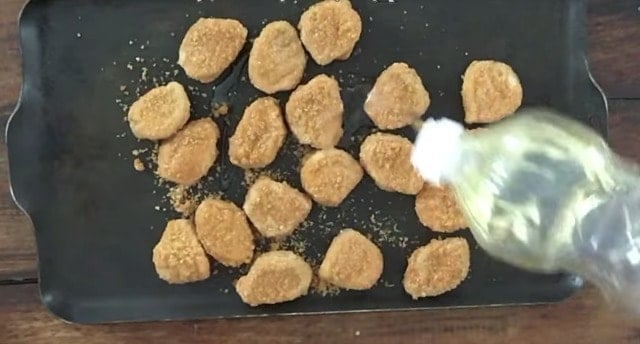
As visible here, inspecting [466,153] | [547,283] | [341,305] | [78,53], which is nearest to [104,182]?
[78,53]

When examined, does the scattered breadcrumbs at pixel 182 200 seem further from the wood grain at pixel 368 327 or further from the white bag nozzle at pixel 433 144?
the white bag nozzle at pixel 433 144

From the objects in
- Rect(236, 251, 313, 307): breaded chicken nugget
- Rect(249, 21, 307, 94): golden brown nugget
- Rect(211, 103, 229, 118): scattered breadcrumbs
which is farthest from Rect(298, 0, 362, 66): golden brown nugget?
Rect(236, 251, 313, 307): breaded chicken nugget

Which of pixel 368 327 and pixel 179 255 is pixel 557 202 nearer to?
pixel 368 327

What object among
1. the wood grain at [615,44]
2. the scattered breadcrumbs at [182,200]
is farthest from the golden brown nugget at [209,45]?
the wood grain at [615,44]

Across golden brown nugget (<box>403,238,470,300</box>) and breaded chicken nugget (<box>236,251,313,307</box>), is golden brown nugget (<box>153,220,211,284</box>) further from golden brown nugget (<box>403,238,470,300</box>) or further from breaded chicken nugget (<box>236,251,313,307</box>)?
golden brown nugget (<box>403,238,470,300</box>)

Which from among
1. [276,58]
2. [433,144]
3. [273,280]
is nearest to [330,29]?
[276,58]
